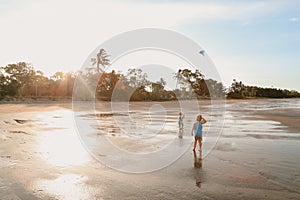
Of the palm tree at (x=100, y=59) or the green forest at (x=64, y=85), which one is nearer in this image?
the green forest at (x=64, y=85)

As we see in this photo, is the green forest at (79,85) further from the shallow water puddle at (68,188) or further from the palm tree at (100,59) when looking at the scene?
the shallow water puddle at (68,188)

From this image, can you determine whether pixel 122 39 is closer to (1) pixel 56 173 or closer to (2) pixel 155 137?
(2) pixel 155 137

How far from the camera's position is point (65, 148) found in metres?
12.5

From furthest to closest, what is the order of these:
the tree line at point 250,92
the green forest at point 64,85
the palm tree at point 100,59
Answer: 1. the tree line at point 250,92
2. the palm tree at point 100,59
3. the green forest at point 64,85

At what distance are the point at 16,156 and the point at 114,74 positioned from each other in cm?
7440

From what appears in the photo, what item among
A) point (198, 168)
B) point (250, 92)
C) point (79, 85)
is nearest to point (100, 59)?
point (79, 85)

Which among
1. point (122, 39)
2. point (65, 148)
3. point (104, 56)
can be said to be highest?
point (104, 56)

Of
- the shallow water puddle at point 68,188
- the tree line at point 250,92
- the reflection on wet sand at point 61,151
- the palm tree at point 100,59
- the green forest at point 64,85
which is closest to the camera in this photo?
the shallow water puddle at point 68,188

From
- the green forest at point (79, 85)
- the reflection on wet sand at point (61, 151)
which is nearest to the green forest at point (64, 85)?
the green forest at point (79, 85)

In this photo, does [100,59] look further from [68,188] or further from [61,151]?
[68,188]

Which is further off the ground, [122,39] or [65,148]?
[122,39]

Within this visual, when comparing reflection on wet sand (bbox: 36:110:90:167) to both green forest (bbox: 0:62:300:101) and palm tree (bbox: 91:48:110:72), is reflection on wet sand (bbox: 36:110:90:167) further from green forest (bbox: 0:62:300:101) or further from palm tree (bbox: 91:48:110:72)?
palm tree (bbox: 91:48:110:72)

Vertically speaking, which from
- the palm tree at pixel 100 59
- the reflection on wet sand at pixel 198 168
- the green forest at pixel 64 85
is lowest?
the reflection on wet sand at pixel 198 168

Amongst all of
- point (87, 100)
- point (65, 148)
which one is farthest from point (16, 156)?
point (87, 100)
